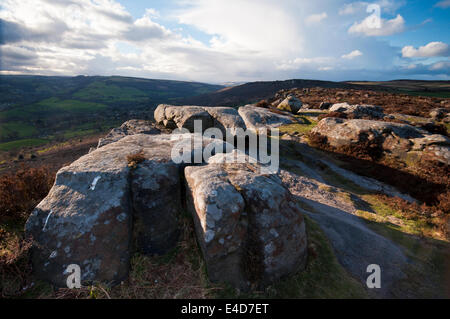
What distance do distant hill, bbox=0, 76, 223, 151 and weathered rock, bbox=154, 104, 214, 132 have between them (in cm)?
A: 5815

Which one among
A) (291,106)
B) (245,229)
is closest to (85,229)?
(245,229)

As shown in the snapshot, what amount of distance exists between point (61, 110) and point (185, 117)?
409 ft

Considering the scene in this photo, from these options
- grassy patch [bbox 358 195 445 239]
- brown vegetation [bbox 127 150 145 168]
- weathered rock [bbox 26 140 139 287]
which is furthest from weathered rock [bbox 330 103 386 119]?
weathered rock [bbox 26 140 139 287]

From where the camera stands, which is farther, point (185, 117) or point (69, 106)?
point (69, 106)

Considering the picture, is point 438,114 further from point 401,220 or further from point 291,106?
point 401,220

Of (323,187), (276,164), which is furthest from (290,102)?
(323,187)

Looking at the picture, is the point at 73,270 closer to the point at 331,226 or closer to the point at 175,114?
the point at 331,226

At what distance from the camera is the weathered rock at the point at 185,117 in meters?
15.5

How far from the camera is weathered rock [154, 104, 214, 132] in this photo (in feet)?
51.0

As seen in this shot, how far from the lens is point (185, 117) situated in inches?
613

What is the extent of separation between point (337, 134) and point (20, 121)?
117 metres

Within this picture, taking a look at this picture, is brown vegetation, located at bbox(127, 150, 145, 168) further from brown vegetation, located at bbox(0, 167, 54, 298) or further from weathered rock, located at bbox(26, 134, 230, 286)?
brown vegetation, located at bbox(0, 167, 54, 298)

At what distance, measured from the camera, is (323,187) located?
12766mm
